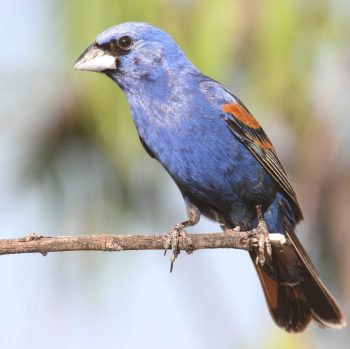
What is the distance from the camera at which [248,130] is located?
443 centimetres

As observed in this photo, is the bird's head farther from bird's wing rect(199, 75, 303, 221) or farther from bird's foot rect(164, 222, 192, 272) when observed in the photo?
bird's foot rect(164, 222, 192, 272)

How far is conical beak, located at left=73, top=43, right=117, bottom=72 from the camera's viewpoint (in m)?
4.03

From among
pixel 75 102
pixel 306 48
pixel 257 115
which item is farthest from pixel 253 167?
pixel 75 102

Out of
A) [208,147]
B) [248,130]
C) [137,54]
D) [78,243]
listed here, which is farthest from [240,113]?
[78,243]

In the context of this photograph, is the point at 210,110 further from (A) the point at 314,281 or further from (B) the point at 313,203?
(A) the point at 314,281

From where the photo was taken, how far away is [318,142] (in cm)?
428

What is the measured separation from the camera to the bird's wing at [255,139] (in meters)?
4.38

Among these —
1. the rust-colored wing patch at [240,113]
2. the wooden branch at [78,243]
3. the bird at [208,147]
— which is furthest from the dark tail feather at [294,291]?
the wooden branch at [78,243]

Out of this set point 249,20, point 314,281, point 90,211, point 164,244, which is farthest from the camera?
point 314,281

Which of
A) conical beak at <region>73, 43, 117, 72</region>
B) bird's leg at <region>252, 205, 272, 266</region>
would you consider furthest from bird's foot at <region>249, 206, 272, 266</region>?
conical beak at <region>73, 43, 117, 72</region>

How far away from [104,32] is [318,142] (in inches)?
50.1

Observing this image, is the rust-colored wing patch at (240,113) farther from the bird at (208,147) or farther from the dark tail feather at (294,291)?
the dark tail feather at (294,291)

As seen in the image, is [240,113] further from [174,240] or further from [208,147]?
[174,240]

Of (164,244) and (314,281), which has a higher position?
(164,244)
